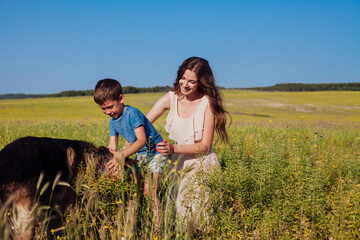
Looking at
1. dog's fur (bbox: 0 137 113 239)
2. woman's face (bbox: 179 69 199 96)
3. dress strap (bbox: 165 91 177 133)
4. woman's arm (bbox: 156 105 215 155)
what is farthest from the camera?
dress strap (bbox: 165 91 177 133)

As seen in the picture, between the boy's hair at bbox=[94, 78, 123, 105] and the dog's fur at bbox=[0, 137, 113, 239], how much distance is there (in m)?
0.72

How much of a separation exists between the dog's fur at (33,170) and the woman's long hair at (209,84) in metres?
1.99

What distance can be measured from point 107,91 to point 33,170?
136cm

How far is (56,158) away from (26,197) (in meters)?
0.39

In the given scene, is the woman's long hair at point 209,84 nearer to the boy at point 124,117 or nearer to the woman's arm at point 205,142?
the woman's arm at point 205,142

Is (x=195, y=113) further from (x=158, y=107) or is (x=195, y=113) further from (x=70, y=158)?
(x=70, y=158)

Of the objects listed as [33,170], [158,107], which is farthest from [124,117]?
[33,170]

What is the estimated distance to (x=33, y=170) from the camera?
2.11 metres

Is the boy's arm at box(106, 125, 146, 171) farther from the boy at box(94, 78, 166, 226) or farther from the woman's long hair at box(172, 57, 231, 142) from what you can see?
the woman's long hair at box(172, 57, 231, 142)

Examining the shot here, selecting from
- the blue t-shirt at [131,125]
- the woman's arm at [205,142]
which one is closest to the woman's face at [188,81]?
the woman's arm at [205,142]

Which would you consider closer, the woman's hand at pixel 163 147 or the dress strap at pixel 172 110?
the woman's hand at pixel 163 147

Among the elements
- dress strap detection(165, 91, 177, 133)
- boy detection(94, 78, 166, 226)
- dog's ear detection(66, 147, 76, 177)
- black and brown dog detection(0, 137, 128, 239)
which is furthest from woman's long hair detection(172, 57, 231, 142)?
dog's ear detection(66, 147, 76, 177)

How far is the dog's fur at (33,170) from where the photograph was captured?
1995 millimetres

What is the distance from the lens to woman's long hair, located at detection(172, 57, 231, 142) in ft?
13.4
